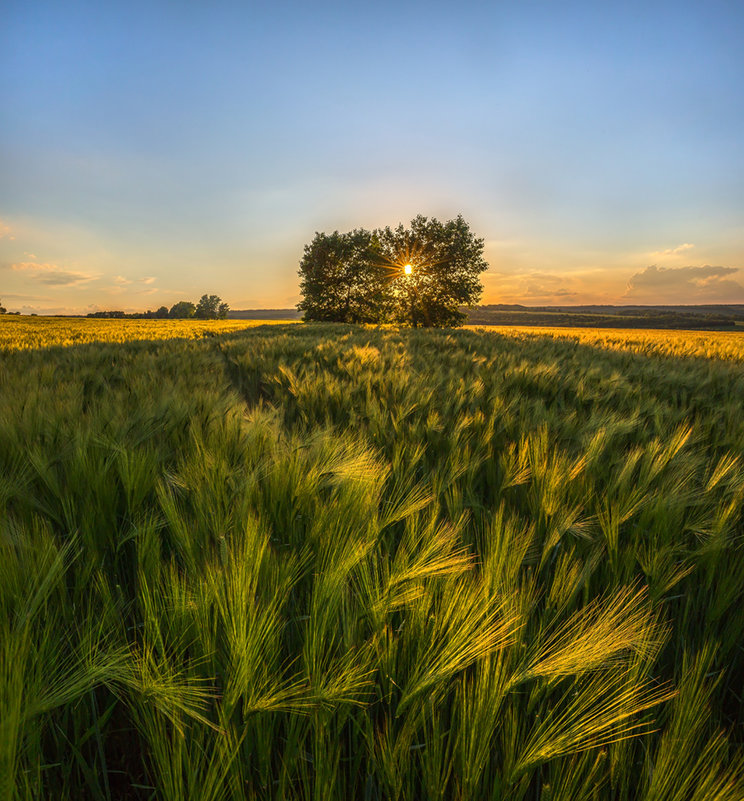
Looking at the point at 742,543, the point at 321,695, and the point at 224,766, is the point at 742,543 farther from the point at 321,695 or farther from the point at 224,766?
the point at 224,766

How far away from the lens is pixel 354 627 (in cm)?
62

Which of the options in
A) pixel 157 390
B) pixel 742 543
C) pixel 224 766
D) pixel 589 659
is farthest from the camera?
pixel 157 390

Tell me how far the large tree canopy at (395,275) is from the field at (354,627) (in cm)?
3334

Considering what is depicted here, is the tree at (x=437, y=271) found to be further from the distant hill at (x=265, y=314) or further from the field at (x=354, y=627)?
the distant hill at (x=265, y=314)

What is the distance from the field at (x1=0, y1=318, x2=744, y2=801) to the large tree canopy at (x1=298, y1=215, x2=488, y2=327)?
33338 mm

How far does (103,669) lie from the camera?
502mm

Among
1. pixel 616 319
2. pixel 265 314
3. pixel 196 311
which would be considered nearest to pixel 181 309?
pixel 196 311

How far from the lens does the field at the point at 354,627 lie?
0.49m

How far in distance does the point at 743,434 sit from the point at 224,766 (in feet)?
8.18

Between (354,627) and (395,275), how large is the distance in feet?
121

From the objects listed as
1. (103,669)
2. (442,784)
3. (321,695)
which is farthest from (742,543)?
(103,669)

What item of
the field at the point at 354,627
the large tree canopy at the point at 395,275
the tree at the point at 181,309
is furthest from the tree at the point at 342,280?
the tree at the point at 181,309

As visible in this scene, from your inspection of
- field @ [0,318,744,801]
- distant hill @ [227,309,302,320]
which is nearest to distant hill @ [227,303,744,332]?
distant hill @ [227,309,302,320]

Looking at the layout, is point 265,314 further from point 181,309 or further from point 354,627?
point 354,627
